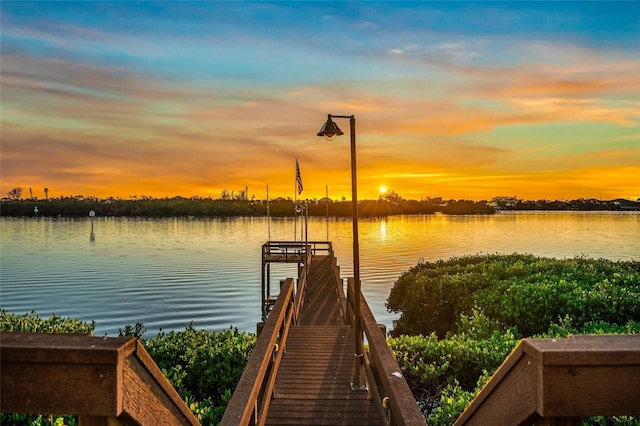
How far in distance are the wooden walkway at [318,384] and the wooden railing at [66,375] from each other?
5546 mm

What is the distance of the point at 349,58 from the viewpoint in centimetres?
2169

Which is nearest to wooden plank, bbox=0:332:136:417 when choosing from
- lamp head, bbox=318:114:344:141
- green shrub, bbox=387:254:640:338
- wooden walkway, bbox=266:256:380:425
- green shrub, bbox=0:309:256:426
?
wooden walkway, bbox=266:256:380:425

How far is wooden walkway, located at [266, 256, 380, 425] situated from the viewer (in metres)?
6.82

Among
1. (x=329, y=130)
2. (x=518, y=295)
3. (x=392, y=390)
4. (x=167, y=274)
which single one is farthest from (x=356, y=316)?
(x=167, y=274)

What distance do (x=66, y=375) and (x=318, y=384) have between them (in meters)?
7.01

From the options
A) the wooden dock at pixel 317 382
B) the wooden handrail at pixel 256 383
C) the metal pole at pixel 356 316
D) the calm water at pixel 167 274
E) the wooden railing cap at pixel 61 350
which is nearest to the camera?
the wooden railing cap at pixel 61 350

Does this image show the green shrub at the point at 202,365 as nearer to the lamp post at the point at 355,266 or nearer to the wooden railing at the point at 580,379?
the lamp post at the point at 355,266

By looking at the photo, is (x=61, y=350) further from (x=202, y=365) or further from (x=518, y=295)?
(x=518, y=295)

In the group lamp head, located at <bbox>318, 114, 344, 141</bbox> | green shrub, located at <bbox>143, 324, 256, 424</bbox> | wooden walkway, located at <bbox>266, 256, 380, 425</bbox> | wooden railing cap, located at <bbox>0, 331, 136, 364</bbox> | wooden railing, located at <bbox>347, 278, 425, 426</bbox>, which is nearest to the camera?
wooden railing cap, located at <bbox>0, 331, 136, 364</bbox>

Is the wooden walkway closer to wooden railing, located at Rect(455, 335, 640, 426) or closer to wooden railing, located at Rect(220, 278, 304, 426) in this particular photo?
wooden railing, located at Rect(220, 278, 304, 426)

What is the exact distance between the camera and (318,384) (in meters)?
8.10

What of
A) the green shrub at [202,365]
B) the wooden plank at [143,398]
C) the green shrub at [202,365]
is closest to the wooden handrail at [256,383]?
the green shrub at [202,365]

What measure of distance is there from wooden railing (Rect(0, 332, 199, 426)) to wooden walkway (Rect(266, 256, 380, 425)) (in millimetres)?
5546

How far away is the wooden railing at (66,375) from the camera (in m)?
1.50
